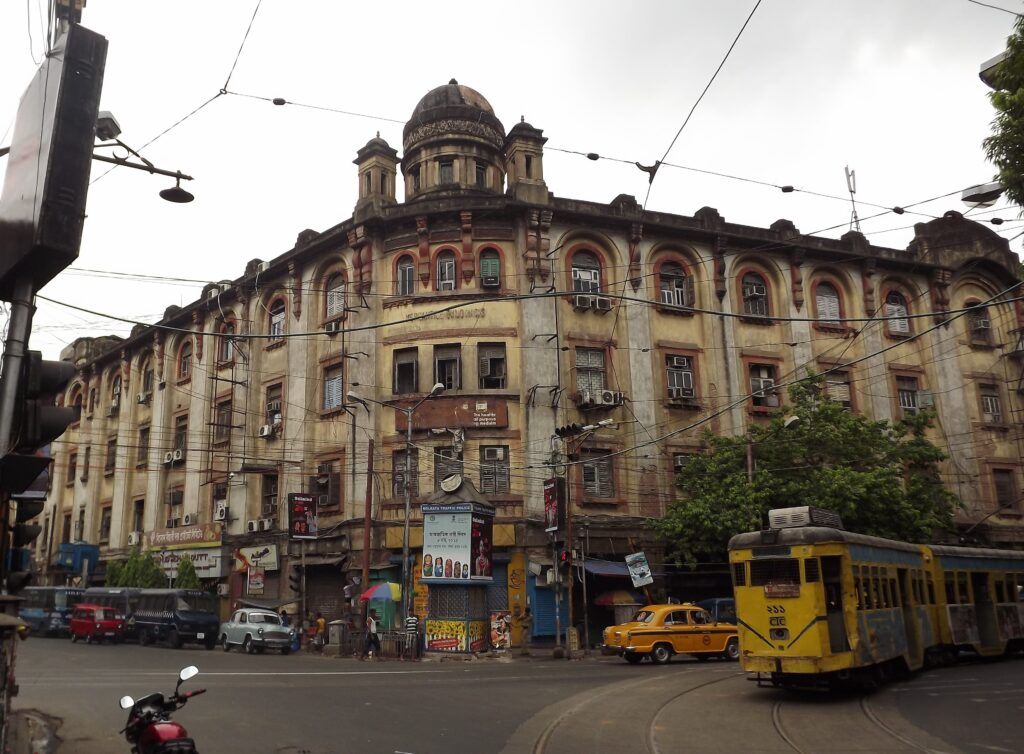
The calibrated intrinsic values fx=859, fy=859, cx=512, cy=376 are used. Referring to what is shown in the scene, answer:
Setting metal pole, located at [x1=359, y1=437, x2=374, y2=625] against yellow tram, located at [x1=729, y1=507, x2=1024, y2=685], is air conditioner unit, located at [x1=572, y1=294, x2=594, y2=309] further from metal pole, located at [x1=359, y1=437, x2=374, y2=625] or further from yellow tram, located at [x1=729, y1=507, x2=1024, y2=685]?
yellow tram, located at [x1=729, y1=507, x2=1024, y2=685]

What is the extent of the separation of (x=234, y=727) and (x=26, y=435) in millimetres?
6327

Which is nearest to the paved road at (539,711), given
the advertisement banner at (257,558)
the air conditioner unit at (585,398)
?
the air conditioner unit at (585,398)

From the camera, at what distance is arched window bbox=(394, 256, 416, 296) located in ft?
100.0

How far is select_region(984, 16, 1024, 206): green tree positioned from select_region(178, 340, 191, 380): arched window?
35.7 m

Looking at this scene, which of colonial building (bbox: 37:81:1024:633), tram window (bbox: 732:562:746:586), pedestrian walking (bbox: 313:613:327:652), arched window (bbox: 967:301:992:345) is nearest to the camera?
tram window (bbox: 732:562:746:586)

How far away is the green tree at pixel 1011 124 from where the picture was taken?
33.0 ft

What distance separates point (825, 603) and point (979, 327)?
90.8 ft

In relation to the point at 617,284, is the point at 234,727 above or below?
below

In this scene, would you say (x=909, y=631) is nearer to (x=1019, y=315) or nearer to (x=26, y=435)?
(x=26, y=435)

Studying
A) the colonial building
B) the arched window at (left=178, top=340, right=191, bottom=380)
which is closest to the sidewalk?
the colonial building

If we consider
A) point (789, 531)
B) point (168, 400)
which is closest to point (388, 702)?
point (789, 531)

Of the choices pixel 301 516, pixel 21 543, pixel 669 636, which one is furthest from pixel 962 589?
pixel 301 516

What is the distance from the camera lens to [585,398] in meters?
28.9

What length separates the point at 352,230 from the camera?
3128 centimetres
